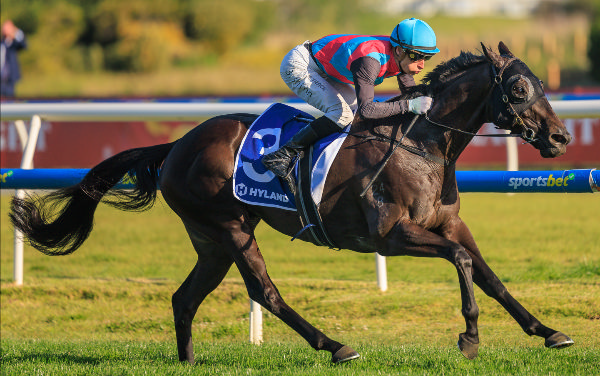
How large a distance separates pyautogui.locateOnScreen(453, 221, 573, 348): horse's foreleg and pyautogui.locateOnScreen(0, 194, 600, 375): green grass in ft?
0.67

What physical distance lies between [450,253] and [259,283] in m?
1.12

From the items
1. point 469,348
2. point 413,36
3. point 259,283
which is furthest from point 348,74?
point 469,348

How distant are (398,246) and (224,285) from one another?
2.69 meters

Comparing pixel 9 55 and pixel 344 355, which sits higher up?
pixel 9 55

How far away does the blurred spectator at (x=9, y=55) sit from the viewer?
13859mm

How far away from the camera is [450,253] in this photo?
13.3 feet

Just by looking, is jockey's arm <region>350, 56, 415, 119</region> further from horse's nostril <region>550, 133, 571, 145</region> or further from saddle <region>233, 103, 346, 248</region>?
horse's nostril <region>550, 133, 571, 145</region>

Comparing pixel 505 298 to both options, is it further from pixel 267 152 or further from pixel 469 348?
pixel 267 152

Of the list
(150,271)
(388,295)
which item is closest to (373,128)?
(388,295)

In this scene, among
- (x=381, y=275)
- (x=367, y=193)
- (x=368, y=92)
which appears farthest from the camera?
(x=381, y=275)

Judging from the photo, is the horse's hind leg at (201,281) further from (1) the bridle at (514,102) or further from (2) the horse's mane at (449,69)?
(1) the bridle at (514,102)

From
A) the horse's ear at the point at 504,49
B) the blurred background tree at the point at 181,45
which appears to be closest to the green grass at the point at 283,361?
the horse's ear at the point at 504,49

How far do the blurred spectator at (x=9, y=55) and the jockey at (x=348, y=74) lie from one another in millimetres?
10263

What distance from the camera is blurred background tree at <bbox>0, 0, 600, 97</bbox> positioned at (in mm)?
25016
